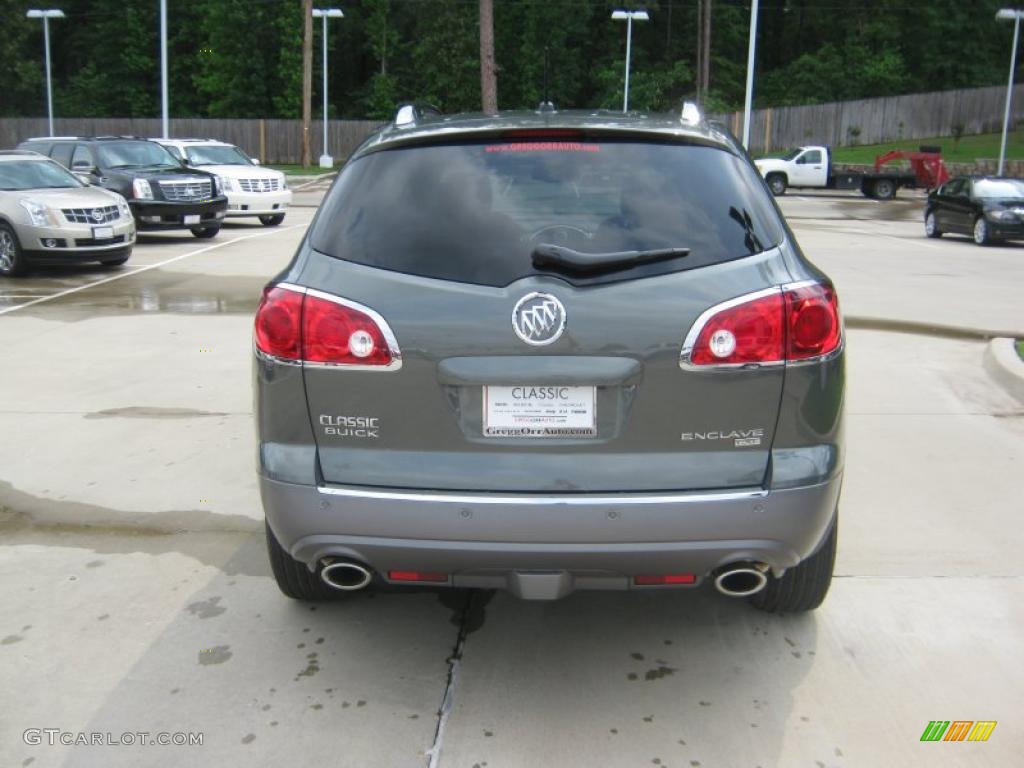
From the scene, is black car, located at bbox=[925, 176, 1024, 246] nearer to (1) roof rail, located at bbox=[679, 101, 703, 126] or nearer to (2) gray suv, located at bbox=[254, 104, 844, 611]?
(1) roof rail, located at bbox=[679, 101, 703, 126]

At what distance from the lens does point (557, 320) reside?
3.12 metres

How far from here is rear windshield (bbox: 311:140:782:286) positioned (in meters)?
3.29

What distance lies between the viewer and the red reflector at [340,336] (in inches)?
126

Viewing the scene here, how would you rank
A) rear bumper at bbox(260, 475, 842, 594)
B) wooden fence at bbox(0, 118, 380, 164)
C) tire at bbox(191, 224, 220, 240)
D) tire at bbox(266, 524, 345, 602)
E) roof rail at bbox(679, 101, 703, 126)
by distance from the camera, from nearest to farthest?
rear bumper at bbox(260, 475, 842, 594) < roof rail at bbox(679, 101, 703, 126) < tire at bbox(266, 524, 345, 602) < tire at bbox(191, 224, 220, 240) < wooden fence at bbox(0, 118, 380, 164)

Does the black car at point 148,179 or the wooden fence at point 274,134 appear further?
the wooden fence at point 274,134

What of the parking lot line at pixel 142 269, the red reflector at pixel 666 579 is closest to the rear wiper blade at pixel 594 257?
the red reflector at pixel 666 579

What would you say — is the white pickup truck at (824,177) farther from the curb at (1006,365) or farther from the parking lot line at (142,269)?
the curb at (1006,365)

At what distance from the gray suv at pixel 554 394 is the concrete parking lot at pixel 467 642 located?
1.55 feet

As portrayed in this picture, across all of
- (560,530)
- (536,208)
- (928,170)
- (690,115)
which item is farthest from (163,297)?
(928,170)

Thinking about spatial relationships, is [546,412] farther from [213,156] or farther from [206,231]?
[213,156]

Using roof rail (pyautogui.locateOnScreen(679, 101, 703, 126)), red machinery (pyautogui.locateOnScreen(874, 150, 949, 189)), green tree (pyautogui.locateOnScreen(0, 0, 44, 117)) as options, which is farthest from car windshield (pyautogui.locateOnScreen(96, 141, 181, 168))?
green tree (pyautogui.locateOnScreen(0, 0, 44, 117))

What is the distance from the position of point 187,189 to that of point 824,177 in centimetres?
2778

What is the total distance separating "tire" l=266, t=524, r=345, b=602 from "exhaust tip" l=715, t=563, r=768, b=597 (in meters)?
1.52

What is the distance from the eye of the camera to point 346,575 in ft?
11.2
